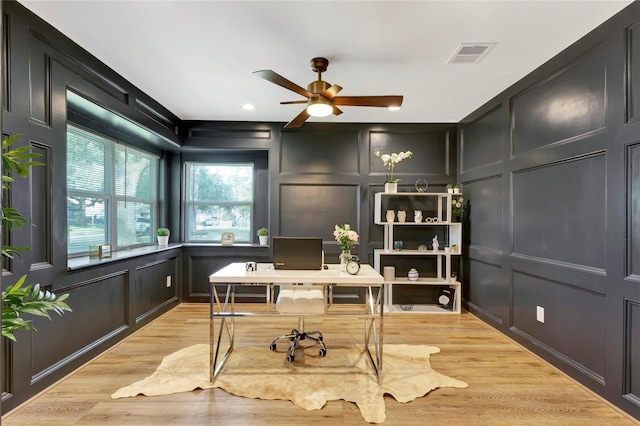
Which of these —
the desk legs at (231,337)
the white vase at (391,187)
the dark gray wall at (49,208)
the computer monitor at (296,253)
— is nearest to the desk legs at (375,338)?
the desk legs at (231,337)

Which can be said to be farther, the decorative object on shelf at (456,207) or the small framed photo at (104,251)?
the decorative object on shelf at (456,207)

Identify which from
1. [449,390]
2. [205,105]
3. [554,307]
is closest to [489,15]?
[554,307]

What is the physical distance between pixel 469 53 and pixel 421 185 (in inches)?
87.3

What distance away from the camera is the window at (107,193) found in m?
3.30

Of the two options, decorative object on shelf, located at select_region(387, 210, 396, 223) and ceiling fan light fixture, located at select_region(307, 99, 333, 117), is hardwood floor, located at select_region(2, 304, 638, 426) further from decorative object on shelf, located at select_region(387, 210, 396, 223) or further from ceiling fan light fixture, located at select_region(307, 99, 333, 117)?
ceiling fan light fixture, located at select_region(307, 99, 333, 117)

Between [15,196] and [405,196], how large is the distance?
404 centimetres

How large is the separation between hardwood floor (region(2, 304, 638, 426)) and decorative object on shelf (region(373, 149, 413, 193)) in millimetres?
2026

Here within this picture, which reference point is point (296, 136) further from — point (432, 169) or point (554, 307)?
point (554, 307)

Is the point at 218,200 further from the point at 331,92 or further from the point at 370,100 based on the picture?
the point at 370,100

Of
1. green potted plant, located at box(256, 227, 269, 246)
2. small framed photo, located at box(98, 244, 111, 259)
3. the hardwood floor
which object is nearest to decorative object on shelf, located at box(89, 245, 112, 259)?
small framed photo, located at box(98, 244, 111, 259)

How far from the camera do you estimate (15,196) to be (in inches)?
87.1

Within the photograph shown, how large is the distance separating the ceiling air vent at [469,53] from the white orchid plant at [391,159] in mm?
1553

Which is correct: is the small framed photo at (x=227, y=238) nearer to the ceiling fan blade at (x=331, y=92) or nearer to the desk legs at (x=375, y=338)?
the desk legs at (x=375, y=338)

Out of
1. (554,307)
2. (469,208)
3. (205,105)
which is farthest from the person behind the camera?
(469,208)
